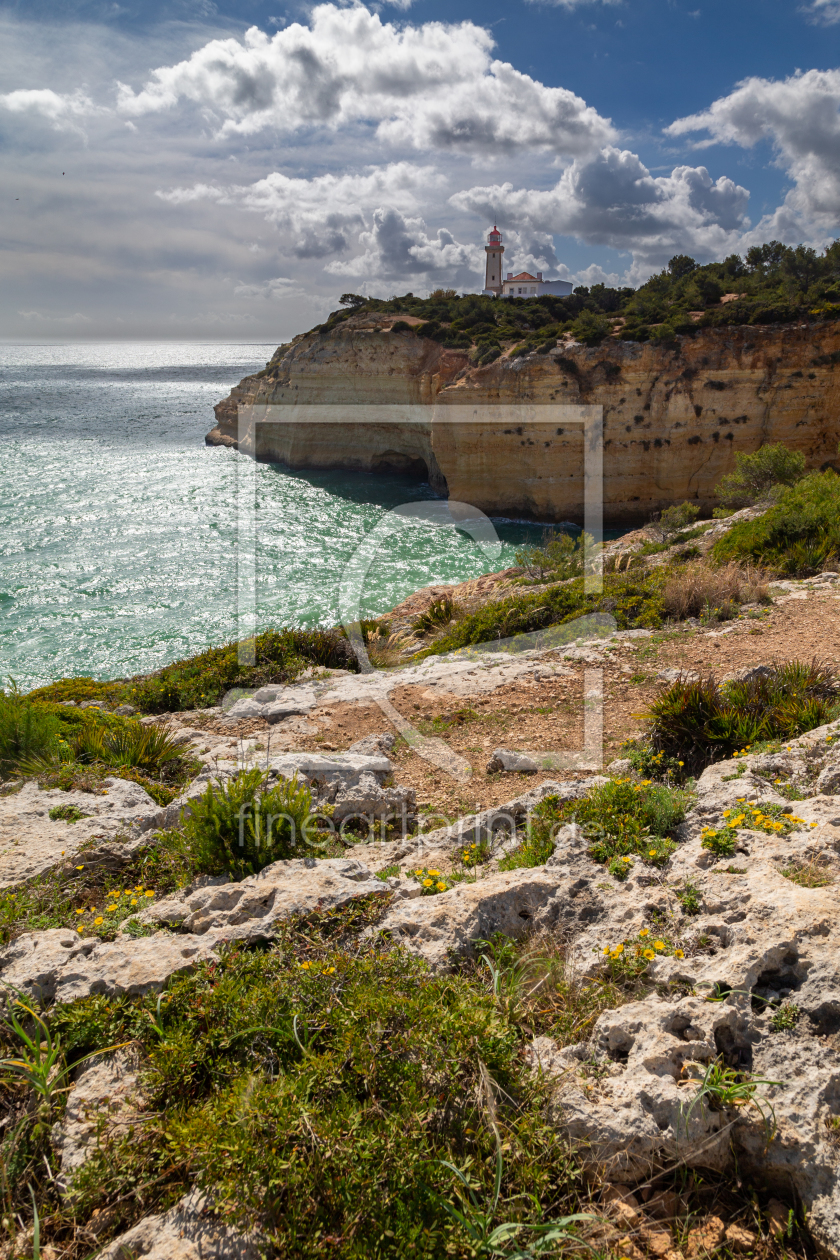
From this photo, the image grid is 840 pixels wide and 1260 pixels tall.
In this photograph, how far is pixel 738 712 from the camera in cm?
481

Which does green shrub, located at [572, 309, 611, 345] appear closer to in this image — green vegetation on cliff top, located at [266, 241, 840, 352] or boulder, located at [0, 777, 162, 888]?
green vegetation on cliff top, located at [266, 241, 840, 352]

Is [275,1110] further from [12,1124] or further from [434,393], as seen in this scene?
[434,393]

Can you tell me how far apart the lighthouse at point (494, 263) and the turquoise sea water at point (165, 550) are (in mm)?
33121

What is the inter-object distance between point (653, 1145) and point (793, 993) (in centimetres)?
73

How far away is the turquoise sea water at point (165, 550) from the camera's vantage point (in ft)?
59.8

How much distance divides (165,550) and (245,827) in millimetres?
24417

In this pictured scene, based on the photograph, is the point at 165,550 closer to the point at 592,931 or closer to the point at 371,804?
the point at 371,804

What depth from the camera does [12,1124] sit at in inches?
86.3

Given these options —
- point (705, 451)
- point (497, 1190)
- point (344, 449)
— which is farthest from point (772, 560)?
point (344, 449)

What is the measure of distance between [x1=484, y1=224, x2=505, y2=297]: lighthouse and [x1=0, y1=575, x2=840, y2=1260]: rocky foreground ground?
65.1 m

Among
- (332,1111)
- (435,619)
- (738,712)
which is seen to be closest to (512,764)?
(738,712)

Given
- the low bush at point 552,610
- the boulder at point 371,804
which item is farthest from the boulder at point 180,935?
the low bush at point 552,610

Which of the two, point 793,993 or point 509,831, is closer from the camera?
point 793,993

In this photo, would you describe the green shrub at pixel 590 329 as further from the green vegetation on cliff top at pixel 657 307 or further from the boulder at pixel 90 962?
the boulder at pixel 90 962
